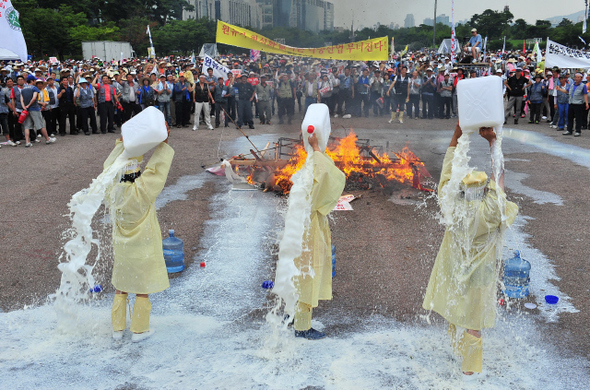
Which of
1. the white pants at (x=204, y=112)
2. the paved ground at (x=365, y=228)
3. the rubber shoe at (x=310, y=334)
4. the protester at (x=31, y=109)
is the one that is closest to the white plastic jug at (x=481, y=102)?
the paved ground at (x=365, y=228)

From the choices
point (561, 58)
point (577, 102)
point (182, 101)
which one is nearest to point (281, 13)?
point (182, 101)

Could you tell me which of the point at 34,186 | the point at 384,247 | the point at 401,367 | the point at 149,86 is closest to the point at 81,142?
the point at 149,86

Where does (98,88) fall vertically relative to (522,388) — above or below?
above

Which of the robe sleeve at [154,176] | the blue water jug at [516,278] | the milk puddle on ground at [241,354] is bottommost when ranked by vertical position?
the milk puddle on ground at [241,354]

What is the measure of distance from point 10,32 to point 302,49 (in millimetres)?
7553

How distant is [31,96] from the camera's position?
13891 millimetres

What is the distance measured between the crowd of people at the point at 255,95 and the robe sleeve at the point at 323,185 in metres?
11.8

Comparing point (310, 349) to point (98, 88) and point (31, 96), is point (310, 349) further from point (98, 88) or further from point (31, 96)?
point (98, 88)

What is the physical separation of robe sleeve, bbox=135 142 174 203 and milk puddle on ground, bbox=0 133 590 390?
1.28 meters

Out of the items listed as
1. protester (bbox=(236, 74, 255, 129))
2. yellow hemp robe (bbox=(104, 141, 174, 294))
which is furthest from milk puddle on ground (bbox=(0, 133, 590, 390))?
protester (bbox=(236, 74, 255, 129))

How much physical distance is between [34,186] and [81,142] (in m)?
5.03

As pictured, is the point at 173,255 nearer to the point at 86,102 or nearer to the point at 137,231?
the point at 137,231

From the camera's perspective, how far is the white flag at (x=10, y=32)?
1323 cm

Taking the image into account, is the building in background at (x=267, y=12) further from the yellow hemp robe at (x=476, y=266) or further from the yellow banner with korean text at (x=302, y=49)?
the yellow hemp robe at (x=476, y=266)
